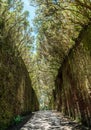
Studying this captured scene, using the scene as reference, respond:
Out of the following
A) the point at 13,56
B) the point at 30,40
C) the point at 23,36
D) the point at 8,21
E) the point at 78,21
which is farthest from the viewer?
the point at 30,40

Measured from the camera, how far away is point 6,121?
11.0 metres

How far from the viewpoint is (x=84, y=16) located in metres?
9.21

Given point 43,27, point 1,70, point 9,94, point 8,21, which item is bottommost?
point 9,94

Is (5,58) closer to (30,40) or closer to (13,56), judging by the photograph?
(13,56)

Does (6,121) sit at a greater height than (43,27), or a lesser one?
lesser

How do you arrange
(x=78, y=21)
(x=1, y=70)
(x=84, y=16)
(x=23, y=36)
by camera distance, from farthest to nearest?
(x=23, y=36) → (x=1, y=70) → (x=78, y=21) → (x=84, y=16)

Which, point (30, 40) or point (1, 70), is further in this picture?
point (30, 40)

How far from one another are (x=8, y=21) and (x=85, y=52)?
19.1 ft

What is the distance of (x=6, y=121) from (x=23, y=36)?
1068 centimetres

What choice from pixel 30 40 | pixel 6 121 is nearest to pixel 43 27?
pixel 6 121

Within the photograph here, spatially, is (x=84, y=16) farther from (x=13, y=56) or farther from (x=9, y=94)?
(x=13, y=56)

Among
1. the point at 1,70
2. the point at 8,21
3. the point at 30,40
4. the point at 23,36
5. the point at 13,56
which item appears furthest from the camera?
the point at 30,40

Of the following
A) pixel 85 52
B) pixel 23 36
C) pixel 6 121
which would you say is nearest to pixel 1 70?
pixel 6 121

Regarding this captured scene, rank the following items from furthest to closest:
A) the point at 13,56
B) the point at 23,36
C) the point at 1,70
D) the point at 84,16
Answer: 1. the point at 23,36
2. the point at 13,56
3. the point at 1,70
4. the point at 84,16
